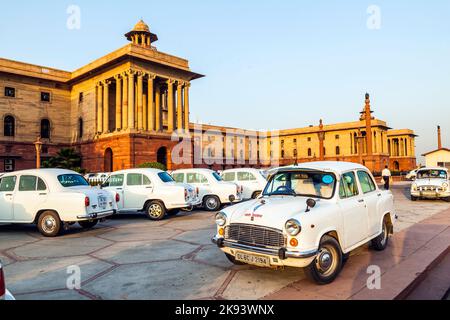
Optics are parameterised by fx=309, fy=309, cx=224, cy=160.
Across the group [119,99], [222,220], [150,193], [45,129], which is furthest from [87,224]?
[45,129]

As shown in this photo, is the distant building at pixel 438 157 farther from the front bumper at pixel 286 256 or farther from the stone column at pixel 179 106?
the front bumper at pixel 286 256

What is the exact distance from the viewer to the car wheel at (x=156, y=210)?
10695 millimetres

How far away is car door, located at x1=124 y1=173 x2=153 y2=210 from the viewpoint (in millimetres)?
10817

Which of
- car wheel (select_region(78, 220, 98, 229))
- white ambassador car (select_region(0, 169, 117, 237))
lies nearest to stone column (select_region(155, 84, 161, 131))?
car wheel (select_region(78, 220, 98, 229))

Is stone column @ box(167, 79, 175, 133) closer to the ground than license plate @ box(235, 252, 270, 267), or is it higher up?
higher up

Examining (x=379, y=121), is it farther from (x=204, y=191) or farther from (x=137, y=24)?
(x=204, y=191)

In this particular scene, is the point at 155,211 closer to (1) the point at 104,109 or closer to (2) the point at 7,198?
(2) the point at 7,198

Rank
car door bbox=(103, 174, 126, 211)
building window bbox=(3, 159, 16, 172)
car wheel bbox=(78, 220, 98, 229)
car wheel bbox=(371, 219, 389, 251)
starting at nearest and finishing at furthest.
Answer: car wheel bbox=(371, 219, 389, 251) < car wheel bbox=(78, 220, 98, 229) < car door bbox=(103, 174, 126, 211) < building window bbox=(3, 159, 16, 172)

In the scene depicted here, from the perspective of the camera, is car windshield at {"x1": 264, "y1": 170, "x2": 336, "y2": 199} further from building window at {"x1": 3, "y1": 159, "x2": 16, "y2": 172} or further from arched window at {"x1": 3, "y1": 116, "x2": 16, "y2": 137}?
arched window at {"x1": 3, "y1": 116, "x2": 16, "y2": 137}

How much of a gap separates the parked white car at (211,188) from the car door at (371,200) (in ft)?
23.6

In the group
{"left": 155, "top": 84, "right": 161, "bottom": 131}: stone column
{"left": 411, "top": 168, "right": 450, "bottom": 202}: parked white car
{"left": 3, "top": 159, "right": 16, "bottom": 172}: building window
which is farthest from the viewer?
{"left": 155, "top": 84, "right": 161, "bottom": 131}: stone column

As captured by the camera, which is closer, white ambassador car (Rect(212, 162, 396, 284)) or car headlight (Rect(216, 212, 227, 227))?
white ambassador car (Rect(212, 162, 396, 284))

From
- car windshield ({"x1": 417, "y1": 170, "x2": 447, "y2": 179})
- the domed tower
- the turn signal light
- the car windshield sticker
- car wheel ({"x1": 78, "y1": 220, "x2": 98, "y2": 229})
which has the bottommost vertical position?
car wheel ({"x1": 78, "y1": 220, "x2": 98, "y2": 229})

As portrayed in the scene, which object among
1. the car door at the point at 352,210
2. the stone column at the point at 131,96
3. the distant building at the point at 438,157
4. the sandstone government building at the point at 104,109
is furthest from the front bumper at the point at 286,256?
the distant building at the point at 438,157
